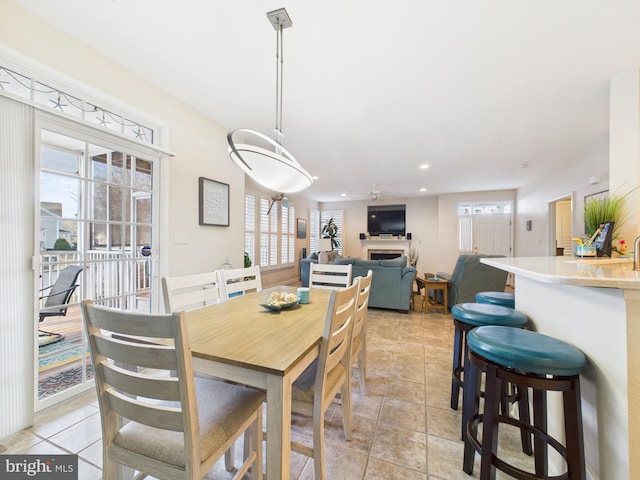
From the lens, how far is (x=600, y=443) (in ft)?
3.36

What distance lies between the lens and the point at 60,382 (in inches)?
77.0

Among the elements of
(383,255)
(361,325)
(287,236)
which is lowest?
(361,325)

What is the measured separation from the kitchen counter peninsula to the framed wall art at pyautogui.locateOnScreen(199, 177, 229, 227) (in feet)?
8.94

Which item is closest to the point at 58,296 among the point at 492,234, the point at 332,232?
the point at 332,232

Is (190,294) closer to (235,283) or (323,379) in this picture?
(235,283)

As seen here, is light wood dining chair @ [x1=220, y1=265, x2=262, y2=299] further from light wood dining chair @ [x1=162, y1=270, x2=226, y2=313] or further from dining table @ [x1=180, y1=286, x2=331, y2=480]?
dining table @ [x1=180, y1=286, x2=331, y2=480]

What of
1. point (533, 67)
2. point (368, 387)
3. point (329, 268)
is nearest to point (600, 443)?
point (368, 387)

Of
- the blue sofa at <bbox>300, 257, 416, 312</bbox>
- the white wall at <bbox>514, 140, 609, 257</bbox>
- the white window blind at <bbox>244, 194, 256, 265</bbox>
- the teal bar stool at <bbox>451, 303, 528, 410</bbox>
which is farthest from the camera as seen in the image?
the white window blind at <bbox>244, 194, 256, 265</bbox>

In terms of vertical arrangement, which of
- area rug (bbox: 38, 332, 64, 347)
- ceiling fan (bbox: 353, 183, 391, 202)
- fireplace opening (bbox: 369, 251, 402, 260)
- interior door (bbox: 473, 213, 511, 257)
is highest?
ceiling fan (bbox: 353, 183, 391, 202)

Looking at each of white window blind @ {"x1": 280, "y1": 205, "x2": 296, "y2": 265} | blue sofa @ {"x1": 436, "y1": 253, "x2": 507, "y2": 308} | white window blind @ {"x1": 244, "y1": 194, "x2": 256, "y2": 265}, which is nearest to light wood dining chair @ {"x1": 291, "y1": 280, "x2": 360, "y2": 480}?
blue sofa @ {"x1": 436, "y1": 253, "x2": 507, "y2": 308}

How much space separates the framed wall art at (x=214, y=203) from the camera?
279 cm

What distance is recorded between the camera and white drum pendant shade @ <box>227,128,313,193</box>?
1420mm

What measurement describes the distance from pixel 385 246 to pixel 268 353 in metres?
7.54

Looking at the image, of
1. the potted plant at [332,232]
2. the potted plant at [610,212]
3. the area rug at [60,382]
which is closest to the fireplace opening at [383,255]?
the potted plant at [332,232]
